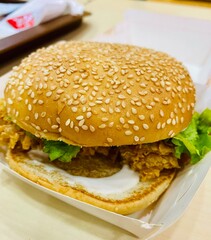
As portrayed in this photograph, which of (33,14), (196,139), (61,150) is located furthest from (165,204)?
(33,14)

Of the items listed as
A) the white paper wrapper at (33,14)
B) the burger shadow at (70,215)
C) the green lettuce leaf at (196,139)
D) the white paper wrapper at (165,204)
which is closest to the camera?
the white paper wrapper at (165,204)

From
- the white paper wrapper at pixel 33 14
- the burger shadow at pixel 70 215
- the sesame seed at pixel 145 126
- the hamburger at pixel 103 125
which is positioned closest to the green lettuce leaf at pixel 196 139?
the hamburger at pixel 103 125

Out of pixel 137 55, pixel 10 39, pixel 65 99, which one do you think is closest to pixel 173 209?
pixel 65 99

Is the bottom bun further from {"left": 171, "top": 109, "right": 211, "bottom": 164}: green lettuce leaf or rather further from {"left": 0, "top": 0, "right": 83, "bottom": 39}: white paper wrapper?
{"left": 0, "top": 0, "right": 83, "bottom": 39}: white paper wrapper

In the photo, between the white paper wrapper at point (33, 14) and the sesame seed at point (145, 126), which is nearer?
the sesame seed at point (145, 126)

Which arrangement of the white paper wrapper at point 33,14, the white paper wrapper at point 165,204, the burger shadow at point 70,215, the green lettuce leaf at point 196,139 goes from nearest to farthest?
the white paper wrapper at point 165,204
the burger shadow at point 70,215
the green lettuce leaf at point 196,139
the white paper wrapper at point 33,14

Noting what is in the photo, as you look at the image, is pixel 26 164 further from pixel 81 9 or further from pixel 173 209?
pixel 81 9

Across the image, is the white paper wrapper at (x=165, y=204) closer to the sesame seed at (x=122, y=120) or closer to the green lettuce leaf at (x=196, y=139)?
the green lettuce leaf at (x=196, y=139)
